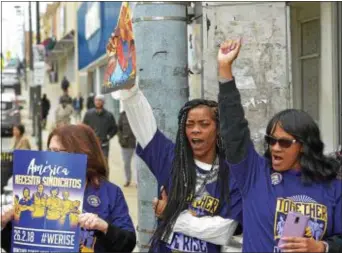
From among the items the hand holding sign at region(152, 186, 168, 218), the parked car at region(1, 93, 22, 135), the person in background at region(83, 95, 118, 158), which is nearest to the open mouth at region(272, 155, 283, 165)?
the hand holding sign at region(152, 186, 168, 218)

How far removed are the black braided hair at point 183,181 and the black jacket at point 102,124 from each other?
9.29 meters

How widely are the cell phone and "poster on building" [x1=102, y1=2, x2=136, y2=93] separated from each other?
1.25 metres

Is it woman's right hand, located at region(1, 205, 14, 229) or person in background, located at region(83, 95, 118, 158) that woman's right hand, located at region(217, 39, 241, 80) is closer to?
woman's right hand, located at region(1, 205, 14, 229)

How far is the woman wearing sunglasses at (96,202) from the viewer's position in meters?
3.26

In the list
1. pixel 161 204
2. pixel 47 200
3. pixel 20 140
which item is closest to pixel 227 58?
pixel 161 204

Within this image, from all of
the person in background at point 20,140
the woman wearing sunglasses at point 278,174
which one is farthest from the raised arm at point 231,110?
the person in background at point 20,140

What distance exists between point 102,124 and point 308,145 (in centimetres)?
996

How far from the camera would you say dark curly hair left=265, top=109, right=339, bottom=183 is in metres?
3.06

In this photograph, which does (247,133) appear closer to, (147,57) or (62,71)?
(147,57)

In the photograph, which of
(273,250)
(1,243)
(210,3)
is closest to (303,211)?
(273,250)

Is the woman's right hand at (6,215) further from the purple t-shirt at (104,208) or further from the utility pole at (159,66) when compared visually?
the utility pole at (159,66)

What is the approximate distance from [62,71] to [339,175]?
5380 centimetres

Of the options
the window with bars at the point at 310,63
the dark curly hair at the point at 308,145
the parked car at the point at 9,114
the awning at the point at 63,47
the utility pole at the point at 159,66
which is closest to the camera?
the dark curly hair at the point at 308,145

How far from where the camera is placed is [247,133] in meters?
3.11
